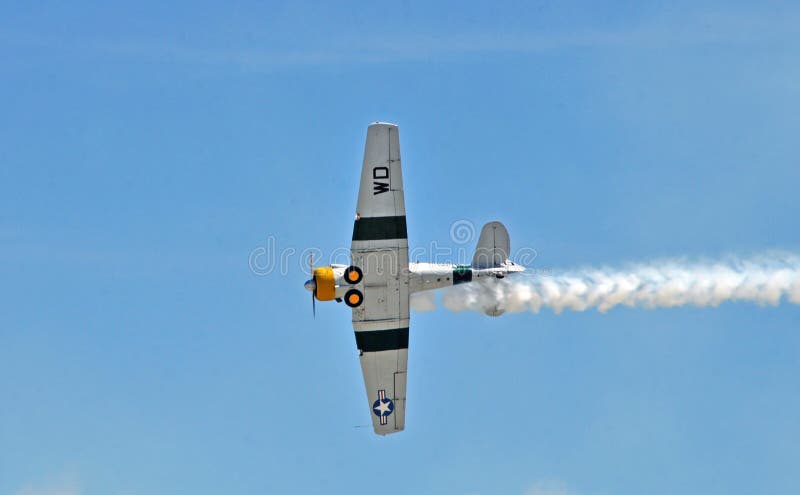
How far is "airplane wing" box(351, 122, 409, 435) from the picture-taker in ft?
127

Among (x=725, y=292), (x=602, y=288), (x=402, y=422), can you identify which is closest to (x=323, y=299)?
(x=402, y=422)

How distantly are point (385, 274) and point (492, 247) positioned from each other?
11.3 feet

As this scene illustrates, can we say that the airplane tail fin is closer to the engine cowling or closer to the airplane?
the airplane

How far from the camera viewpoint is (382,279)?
132ft

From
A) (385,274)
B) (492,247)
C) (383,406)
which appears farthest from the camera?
(383,406)

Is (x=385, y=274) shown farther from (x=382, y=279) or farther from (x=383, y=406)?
(x=383, y=406)

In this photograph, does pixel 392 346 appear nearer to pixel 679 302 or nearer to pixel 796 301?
pixel 679 302

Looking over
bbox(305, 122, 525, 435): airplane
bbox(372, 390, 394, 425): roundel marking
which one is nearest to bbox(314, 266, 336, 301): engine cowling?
bbox(305, 122, 525, 435): airplane

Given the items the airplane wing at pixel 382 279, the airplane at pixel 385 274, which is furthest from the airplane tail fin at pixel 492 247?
the airplane wing at pixel 382 279

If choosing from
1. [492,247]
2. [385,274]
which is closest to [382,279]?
[385,274]

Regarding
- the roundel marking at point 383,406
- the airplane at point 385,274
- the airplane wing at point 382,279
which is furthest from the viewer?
the roundel marking at point 383,406

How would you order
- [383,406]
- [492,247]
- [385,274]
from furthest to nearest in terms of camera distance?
[383,406] < [492,247] < [385,274]

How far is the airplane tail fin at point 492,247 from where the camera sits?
40906mm

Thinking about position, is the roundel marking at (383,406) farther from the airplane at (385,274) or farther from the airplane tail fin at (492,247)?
the airplane tail fin at (492,247)
